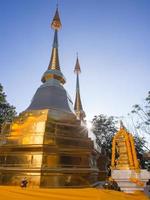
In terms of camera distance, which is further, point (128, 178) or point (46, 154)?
point (46, 154)

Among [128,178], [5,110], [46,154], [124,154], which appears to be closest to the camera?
[128,178]

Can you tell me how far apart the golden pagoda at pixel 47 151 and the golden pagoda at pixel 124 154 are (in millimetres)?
4203

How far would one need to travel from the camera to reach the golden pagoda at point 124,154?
9.20 meters

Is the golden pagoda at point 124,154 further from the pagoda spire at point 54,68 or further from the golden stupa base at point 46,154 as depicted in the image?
the pagoda spire at point 54,68

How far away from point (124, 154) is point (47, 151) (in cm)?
579

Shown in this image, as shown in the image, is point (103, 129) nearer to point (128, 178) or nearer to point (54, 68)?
point (54, 68)

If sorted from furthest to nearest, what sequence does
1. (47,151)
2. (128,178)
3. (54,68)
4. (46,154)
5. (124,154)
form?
(54,68) → (47,151) → (46,154) → (124,154) → (128,178)

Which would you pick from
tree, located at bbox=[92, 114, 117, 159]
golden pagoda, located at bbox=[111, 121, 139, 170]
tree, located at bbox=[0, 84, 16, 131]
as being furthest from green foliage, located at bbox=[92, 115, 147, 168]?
golden pagoda, located at bbox=[111, 121, 139, 170]

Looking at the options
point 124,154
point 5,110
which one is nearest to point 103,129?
point 5,110

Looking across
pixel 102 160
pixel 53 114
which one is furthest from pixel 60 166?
pixel 102 160

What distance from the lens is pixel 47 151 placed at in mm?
13711

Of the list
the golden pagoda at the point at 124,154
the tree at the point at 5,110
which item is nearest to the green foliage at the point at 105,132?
the tree at the point at 5,110

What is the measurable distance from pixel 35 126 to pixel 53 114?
172cm

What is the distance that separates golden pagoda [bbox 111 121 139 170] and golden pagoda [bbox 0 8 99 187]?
165 inches
